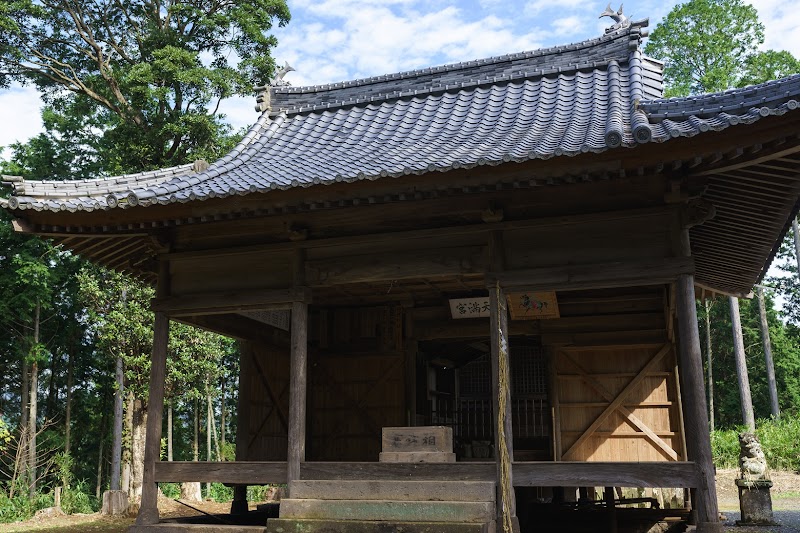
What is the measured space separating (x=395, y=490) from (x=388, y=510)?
29 centimetres

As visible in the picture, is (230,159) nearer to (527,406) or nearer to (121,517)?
(527,406)

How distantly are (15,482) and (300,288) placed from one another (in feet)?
48.7

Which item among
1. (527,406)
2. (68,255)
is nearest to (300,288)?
(527,406)

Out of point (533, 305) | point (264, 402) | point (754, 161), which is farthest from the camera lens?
point (264, 402)

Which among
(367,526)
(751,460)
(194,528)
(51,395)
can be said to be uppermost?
(51,395)

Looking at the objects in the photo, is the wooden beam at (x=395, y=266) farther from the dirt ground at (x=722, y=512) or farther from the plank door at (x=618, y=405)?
the dirt ground at (x=722, y=512)

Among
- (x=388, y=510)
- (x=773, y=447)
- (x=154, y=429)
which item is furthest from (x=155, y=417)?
(x=773, y=447)

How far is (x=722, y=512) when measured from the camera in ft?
52.9

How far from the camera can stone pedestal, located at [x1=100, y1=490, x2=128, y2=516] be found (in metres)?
17.1

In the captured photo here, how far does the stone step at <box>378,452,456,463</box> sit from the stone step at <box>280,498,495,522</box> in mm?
601

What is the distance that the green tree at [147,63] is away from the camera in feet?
66.7

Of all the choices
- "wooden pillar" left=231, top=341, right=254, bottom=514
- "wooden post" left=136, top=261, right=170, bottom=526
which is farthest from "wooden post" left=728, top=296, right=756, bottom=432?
"wooden post" left=136, top=261, right=170, bottom=526

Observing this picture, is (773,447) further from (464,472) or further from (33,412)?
(33,412)

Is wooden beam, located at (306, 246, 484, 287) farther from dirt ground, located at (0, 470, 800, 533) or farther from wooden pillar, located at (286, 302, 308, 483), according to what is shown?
dirt ground, located at (0, 470, 800, 533)
